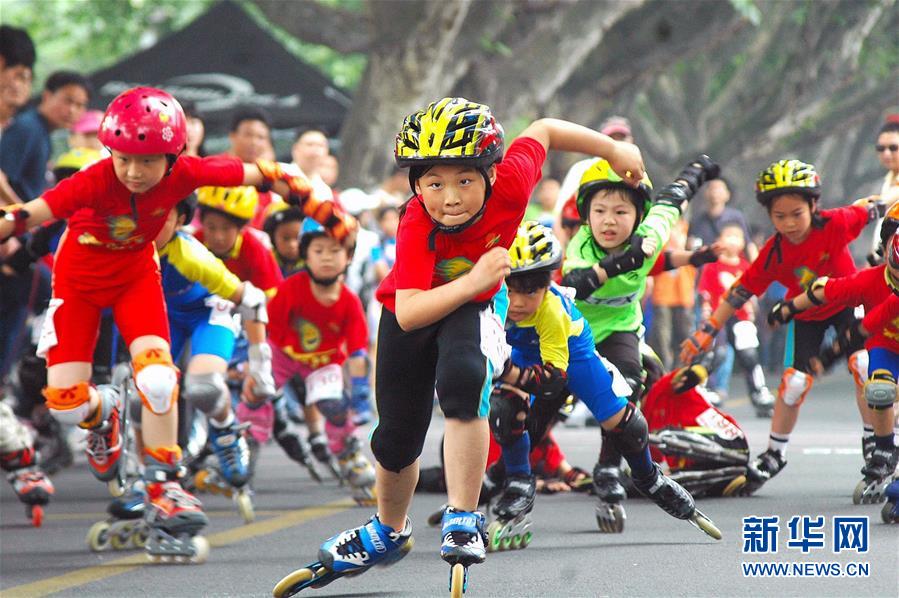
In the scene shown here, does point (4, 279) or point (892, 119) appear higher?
point (892, 119)

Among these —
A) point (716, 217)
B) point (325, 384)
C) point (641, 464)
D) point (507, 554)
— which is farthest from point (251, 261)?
point (716, 217)

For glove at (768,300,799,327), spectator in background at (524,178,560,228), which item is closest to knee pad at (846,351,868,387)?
glove at (768,300,799,327)

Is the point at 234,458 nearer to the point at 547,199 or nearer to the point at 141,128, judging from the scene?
the point at 141,128

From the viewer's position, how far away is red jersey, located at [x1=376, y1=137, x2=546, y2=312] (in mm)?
5547

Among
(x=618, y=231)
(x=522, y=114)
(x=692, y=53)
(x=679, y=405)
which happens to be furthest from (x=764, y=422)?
(x=692, y=53)

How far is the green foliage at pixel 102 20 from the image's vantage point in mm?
26719

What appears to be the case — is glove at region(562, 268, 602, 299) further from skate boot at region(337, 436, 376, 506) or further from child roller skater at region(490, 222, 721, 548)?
skate boot at region(337, 436, 376, 506)

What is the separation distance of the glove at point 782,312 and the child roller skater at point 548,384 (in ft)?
5.17

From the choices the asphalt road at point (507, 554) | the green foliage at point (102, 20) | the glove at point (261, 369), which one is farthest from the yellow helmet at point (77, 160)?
the green foliage at point (102, 20)

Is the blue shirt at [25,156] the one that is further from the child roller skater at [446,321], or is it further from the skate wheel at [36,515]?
the child roller skater at [446,321]

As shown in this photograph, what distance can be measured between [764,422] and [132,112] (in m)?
8.44

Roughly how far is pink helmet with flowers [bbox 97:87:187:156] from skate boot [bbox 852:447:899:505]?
3749 mm

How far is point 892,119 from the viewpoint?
10273mm

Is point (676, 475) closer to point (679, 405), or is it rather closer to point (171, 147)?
point (679, 405)
